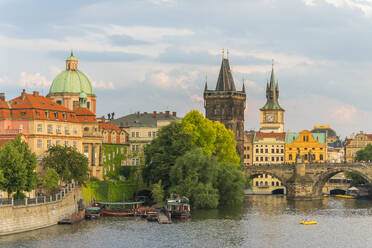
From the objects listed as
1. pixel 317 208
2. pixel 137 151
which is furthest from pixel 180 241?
pixel 137 151

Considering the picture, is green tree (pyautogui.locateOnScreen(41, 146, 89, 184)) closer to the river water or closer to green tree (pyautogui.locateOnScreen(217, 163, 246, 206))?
the river water

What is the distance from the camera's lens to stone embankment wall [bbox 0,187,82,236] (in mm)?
86812

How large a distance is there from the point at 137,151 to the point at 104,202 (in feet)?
117

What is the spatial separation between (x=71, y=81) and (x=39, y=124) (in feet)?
173

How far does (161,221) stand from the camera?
107000 millimetres

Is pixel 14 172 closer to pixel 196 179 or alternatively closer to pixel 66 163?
pixel 66 163

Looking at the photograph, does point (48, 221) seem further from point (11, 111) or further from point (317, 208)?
point (317, 208)

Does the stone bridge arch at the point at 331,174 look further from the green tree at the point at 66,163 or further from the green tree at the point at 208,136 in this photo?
the green tree at the point at 66,163

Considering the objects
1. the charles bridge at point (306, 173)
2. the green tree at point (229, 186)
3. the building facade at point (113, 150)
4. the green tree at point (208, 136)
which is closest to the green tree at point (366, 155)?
the charles bridge at point (306, 173)

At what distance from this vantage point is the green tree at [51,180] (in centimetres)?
10631

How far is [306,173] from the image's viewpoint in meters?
167

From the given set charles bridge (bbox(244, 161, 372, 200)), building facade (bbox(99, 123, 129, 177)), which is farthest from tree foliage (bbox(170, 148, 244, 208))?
charles bridge (bbox(244, 161, 372, 200))

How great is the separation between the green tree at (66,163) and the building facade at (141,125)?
41716 mm

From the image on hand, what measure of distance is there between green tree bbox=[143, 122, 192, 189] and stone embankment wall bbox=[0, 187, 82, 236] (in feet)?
76.1
